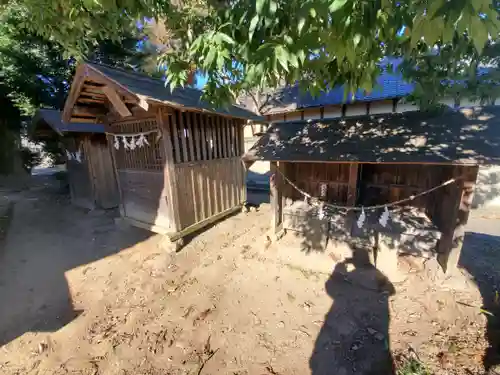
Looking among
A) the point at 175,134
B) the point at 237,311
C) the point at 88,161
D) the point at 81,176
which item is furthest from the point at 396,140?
the point at 81,176

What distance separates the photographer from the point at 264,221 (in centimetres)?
817

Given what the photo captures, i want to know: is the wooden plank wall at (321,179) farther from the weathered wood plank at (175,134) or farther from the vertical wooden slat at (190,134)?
the weathered wood plank at (175,134)

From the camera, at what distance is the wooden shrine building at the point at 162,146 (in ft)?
19.8

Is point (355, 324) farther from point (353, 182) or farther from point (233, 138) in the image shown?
point (233, 138)

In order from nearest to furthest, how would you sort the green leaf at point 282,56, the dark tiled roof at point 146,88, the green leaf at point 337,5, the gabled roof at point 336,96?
the green leaf at point 337,5, the green leaf at point 282,56, the dark tiled roof at point 146,88, the gabled roof at point 336,96

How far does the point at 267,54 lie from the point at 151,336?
4.47 meters

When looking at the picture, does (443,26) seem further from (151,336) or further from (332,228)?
(151,336)

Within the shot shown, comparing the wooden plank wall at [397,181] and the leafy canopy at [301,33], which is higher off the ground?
the leafy canopy at [301,33]

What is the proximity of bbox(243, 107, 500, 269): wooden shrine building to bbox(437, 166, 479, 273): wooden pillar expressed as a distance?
0.01 m

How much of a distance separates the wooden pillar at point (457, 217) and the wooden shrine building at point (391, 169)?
1 centimetres

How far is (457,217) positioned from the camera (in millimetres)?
4371

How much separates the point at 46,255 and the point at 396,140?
30.2 ft

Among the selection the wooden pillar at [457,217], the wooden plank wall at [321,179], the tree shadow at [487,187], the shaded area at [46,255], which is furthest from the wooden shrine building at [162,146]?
the tree shadow at [487,187]

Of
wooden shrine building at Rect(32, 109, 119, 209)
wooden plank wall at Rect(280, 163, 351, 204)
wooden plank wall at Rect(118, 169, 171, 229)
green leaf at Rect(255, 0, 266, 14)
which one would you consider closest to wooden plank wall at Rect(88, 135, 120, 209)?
wooden shrine building at Rect(32, 109, 119, 209)
